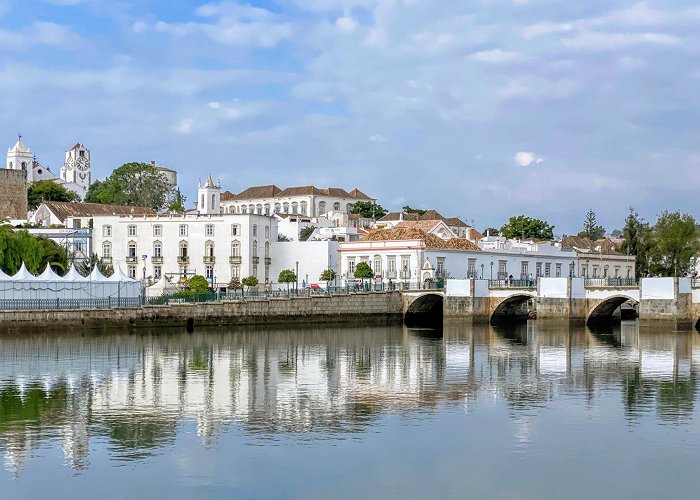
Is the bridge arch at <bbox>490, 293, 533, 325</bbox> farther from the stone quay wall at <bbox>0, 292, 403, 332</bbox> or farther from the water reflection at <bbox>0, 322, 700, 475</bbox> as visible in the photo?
the water reflection at <bbox>0, 322, 700, 475</bbox>

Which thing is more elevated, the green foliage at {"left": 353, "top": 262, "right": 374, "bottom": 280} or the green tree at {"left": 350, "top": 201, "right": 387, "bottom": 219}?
the green tree at {"left": 350, "top": 201, "right": 387, "bottom": 219}

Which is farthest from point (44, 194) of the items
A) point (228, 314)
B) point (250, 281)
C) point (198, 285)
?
point (228, 314)

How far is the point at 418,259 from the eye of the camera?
238 ft

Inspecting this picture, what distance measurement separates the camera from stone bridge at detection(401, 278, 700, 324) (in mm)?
61125

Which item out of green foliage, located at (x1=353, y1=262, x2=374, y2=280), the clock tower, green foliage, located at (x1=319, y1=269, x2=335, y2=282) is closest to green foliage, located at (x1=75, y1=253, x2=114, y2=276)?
green foliage, located at (x1=319, y1=269, x2=335, y2=282)

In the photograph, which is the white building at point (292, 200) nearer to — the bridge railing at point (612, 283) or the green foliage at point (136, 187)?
the green foliage at point (136, 187)

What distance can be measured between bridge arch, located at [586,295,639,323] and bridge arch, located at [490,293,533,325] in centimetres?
412

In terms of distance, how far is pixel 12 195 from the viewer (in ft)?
324

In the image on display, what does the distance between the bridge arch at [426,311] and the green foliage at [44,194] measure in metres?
56.6

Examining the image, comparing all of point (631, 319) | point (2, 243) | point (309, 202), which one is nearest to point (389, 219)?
point (309, 202)

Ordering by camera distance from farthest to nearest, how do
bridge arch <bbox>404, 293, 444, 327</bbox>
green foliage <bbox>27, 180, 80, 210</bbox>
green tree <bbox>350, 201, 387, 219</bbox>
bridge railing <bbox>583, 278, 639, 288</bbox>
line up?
green tree <bbox>350, 201, 387, 219</bbox>, green foliage <bbox>27, 180, 80, 210</bbox>, bridge arch <bbox>404, 293, 444, 327</bbox>, bridge railing <bbox>583, 278, 639, 288</bbox>

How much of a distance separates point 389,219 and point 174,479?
92.4 metres

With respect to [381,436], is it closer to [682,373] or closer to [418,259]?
[682,373]

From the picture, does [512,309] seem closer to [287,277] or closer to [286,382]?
[287,277]
